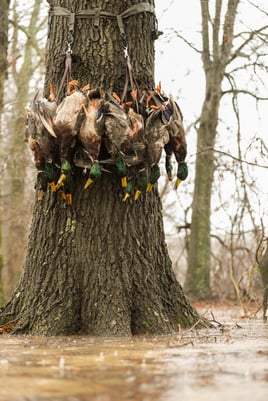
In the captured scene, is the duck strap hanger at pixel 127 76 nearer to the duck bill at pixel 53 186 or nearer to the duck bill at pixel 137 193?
the duck bill at pixel 137 193

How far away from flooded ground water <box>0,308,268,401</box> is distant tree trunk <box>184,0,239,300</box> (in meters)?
13.2

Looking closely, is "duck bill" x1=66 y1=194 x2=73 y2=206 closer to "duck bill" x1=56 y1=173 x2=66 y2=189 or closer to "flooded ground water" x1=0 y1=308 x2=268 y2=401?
"duck bill" x1=56 y1=173 x2=66 y2=189

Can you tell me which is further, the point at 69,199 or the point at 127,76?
the point at 127,76

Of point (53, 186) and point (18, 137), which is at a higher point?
point (18, 137)

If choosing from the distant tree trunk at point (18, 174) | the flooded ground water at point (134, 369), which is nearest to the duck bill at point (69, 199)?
the flooded ground water at point (134, 369)

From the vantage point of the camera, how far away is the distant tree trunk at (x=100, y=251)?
6336 millimetres

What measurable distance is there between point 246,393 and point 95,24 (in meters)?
4.40

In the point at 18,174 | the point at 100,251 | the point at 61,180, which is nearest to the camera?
the point at 61,180

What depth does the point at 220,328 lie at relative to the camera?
7219 millimetres

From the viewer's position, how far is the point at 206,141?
751 inches

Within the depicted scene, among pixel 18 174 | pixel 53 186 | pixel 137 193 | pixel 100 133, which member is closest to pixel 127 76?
pixel 100 133

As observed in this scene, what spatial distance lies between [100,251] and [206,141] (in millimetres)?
12973

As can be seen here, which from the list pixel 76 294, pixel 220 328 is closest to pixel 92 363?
pixel 76 294

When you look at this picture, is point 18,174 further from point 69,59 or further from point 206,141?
point 69,59
